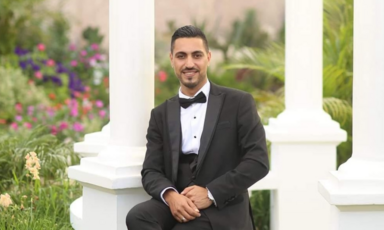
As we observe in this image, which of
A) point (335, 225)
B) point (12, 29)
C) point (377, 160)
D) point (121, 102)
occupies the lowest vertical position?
point (335, 225)

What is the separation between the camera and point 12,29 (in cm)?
1383

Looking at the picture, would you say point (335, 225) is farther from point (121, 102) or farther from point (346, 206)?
point (121, 102)

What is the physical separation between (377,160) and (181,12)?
1356 centimetres

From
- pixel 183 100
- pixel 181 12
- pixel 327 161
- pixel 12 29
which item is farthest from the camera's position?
pixel 181 12

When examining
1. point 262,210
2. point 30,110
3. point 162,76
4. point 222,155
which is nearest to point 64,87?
point 30,110

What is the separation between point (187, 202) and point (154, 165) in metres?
0.40

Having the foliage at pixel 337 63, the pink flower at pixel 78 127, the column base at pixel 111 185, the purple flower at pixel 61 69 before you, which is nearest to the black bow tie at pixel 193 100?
the column base at pixel 111 185

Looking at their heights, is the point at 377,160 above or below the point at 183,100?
below

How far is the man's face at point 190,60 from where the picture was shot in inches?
165

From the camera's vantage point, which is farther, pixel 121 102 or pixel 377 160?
pixel 121 102

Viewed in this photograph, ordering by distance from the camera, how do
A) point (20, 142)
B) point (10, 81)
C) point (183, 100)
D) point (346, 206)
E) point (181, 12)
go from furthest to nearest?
point (181, 12) → point (10, 81) → point (20, 142) → point (183, 100) → point (346, 206)

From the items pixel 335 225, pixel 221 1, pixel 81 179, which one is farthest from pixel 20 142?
pixel 221 1

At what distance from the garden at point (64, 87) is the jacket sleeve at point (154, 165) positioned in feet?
3.40

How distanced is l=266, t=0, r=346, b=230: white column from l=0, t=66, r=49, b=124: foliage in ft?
23.0
